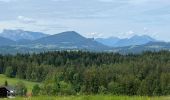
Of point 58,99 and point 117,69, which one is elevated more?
point 58,99

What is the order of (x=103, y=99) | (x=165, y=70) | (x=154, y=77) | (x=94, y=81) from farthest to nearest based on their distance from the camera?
(x=165, y=70) → (x=154, y=77) → (x=94, y=81) → (x=103, y=99)

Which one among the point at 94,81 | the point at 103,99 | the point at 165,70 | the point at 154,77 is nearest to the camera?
the point at 103,99

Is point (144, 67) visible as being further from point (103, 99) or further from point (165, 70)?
point (103, 99)

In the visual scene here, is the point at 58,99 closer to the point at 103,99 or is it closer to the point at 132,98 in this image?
the point at 103,99

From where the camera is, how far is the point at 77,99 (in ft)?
40.0

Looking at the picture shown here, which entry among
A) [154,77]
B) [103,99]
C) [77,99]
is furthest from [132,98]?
[154,77]

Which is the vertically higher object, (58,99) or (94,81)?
(58,99)

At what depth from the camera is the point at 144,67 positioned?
196m

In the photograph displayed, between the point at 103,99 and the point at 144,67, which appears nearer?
the point at 103,99

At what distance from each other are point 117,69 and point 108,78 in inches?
943

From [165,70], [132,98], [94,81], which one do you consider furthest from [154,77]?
[132,98]

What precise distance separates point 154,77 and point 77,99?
163m

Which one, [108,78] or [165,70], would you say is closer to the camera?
[108,78]

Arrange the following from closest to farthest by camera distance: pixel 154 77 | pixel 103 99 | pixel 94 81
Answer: pixel 103 99 < pixel 94 81 < pixel 154 77
